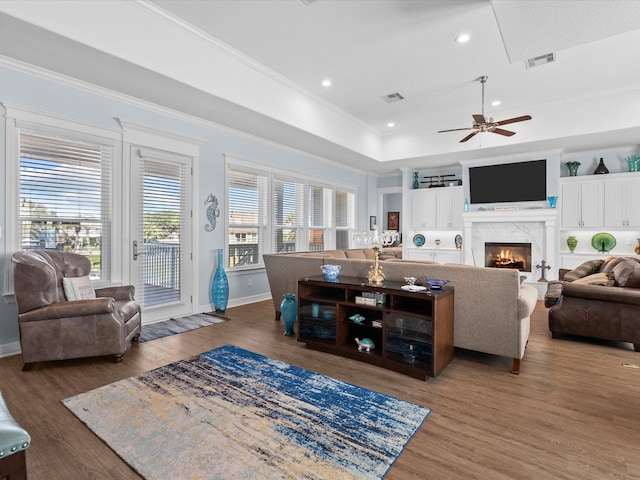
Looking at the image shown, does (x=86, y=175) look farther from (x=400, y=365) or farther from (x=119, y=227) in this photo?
(x=400, y=365)

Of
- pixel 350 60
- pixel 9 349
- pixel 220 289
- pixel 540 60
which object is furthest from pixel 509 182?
pixel 9 349

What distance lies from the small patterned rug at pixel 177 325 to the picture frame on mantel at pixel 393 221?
7312 mm

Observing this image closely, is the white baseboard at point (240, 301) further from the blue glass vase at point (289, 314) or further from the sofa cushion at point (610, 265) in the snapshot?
the sofa cushion at point (610, 265)

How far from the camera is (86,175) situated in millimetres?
3895

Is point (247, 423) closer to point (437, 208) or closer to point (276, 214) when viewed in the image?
point (276, 214)

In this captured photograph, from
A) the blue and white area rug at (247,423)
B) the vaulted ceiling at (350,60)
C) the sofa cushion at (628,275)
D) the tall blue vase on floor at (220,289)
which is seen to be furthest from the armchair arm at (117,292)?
the sofa cushion at (628,275)

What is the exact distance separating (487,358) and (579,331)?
53.1 inches

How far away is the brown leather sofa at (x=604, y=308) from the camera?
353 cm

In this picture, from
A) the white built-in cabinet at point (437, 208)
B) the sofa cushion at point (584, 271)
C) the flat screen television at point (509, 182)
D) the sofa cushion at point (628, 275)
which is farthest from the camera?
the white built-in cabinet at point (437, 208)

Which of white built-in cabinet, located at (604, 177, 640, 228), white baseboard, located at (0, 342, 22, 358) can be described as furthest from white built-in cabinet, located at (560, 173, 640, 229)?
white baseboard, located at (0, 342, 22, 358)

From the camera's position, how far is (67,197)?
12.3 ft

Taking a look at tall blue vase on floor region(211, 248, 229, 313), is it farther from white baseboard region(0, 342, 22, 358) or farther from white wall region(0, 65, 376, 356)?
white baseboard region(0, 342, 22, 358)

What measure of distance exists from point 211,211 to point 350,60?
9.49 feet

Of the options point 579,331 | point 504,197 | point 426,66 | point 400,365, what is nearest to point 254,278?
point 400,365
